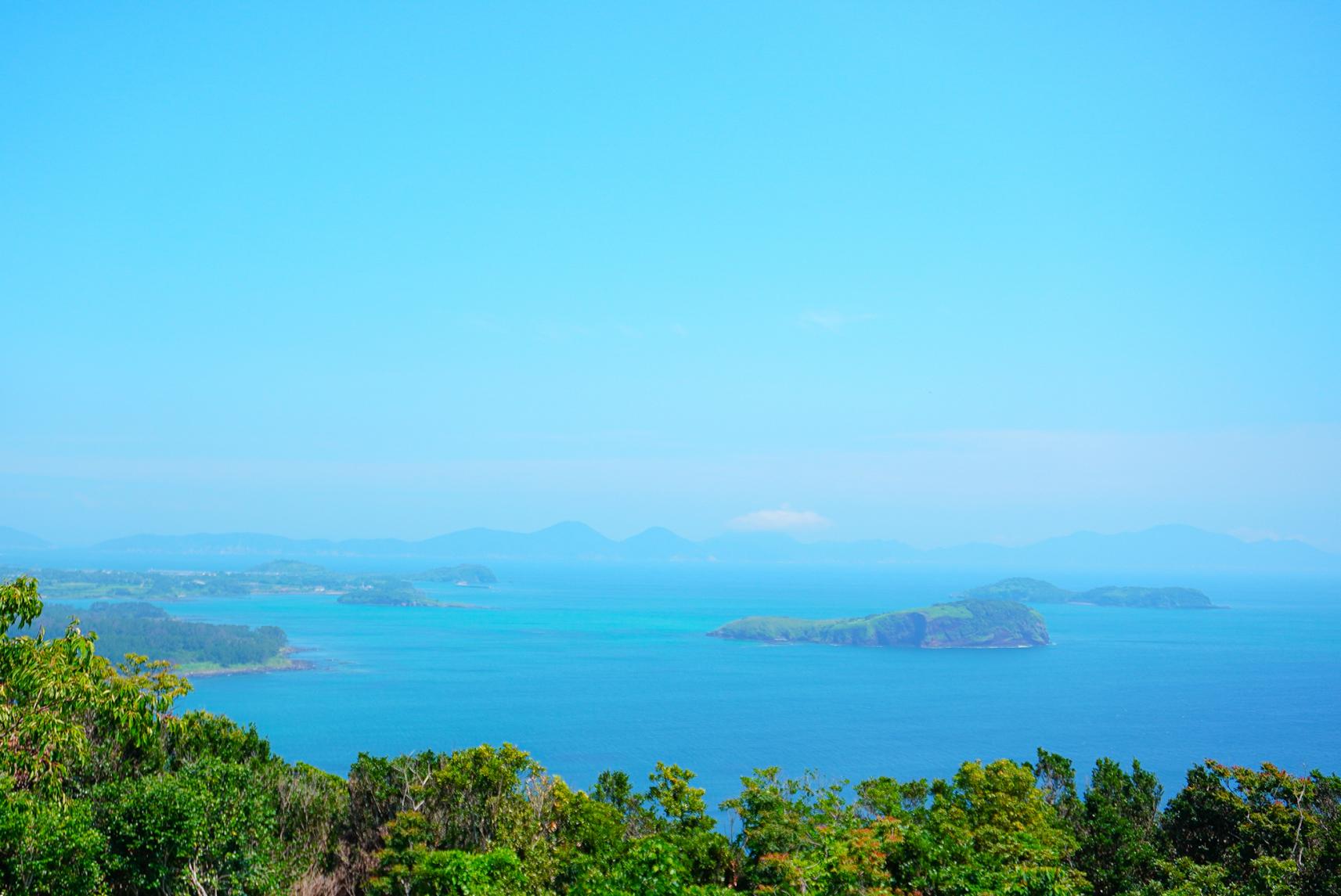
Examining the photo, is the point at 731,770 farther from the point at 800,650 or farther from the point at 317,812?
the point at 800,650

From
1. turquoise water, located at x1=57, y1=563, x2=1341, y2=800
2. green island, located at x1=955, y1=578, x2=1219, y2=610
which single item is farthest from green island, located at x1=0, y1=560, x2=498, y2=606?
green island, located at x1=955, y1=578, x2=1219, y2=610

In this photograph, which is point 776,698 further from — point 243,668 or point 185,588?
point 185,588

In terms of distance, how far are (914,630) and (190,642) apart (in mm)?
94103

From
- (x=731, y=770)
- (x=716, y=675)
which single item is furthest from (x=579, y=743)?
(x=716, y=675)

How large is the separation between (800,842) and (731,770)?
40.2 metres

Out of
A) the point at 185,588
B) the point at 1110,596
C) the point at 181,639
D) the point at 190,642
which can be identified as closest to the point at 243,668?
the point at 190,642

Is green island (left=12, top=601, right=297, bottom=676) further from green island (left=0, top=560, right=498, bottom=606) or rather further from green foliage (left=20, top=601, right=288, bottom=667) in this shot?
green island (left=0, top=560, right=498, bottom=606)

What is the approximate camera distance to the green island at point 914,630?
124125mm

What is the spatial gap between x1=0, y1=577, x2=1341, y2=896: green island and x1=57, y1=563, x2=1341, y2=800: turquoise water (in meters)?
32.3

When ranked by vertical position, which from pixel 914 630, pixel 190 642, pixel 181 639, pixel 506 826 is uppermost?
Result: pixel 506 826

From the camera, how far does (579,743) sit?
199 feet

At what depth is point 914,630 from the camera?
419 feet

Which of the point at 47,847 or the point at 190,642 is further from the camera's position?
the point at 190,642

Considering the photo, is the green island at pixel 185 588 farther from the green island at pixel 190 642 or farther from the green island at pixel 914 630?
the green island at pixel 914 630
